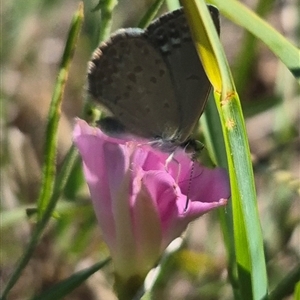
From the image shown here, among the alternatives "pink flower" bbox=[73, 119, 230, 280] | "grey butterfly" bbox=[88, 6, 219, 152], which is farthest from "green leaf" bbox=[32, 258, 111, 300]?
"grey butterfly" bbox=[88, 6, 219, 152]

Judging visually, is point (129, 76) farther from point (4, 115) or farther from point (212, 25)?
point (4, 115)

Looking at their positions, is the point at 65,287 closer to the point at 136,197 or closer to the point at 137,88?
the point at 136,197

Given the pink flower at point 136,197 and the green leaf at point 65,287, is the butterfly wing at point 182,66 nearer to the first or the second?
the pink flower at point 136,197

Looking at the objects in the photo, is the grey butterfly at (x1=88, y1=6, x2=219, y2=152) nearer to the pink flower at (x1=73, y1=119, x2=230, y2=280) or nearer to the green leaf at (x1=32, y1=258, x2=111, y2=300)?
the pink flower at (x1=73, y1=119, x2=230, y2=280)

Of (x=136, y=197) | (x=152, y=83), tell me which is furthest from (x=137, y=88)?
(x=136, y=197)

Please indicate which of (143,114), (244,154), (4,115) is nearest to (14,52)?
(4,115)

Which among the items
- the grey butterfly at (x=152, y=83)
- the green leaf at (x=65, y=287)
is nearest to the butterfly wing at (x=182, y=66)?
the grey butterfly at (x=152, y=83)
